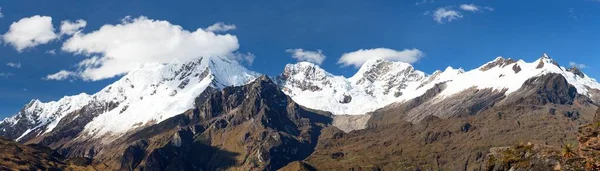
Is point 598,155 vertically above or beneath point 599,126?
beneath

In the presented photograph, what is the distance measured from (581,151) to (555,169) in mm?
4145

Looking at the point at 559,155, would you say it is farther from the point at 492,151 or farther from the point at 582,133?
the point at 492,151

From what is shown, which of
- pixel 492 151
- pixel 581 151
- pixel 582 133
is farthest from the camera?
pixel 492 151

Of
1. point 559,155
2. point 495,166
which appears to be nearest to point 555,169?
point 559,155

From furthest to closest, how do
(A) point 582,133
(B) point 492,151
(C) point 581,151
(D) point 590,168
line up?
(B) point 492,151 → (A) point 582,133 → (C) point 581,151 → (D) point 590,168

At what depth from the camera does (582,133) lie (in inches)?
2625

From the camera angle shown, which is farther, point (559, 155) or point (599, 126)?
point (599, 126)

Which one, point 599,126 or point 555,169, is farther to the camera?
point 599,126

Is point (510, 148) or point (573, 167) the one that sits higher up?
point (510, 148)

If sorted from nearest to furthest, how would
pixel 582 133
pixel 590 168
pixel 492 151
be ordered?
1. pixel 590 168
2. pixel 582 133
3. pixel 492 151

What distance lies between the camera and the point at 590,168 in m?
57.9

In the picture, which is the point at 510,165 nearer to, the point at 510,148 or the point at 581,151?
the point at 510,148

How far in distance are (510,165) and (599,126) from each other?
10190mm

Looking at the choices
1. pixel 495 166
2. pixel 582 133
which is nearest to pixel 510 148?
pixel 495 166
